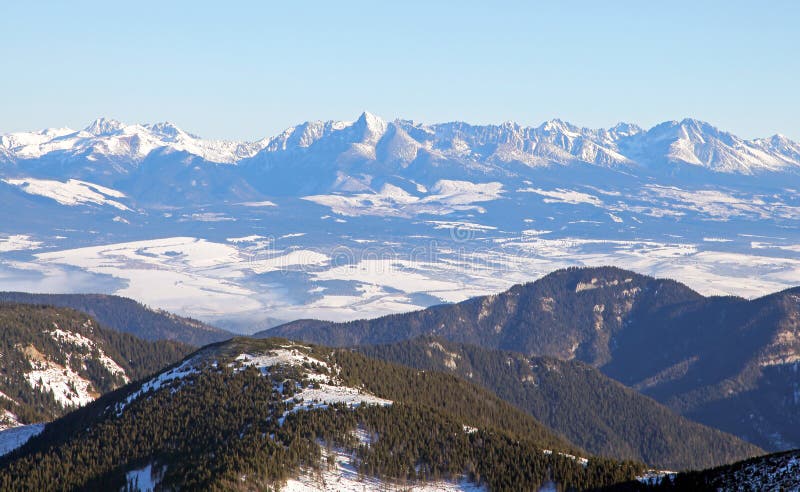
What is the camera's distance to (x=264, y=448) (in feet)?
495

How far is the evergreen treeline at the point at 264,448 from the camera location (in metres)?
149

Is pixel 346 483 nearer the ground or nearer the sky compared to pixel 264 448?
nearer the ground

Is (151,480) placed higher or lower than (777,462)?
lower

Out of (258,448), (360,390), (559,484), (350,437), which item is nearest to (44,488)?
(258,448)

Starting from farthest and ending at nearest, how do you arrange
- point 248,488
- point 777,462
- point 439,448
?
point 439,448 → point 248,488 → point 777,462

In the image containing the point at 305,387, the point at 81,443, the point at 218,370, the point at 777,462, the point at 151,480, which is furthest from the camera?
the point at 218,370

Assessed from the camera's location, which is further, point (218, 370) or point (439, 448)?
point (218, 370)

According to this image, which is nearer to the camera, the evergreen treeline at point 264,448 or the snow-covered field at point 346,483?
the snow-covered field at point 346,483

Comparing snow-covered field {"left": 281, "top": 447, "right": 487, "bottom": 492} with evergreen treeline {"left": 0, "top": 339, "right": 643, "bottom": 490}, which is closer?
snow-covered field {"left": 281, "top": 447, "right": 487, "bottom": 492}

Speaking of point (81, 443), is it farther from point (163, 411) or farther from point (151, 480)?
point (151, 480)

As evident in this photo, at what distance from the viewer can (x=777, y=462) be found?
420ft

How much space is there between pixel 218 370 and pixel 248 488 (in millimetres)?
62599

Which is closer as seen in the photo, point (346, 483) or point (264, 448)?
point (346, 483)

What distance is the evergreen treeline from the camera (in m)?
149
